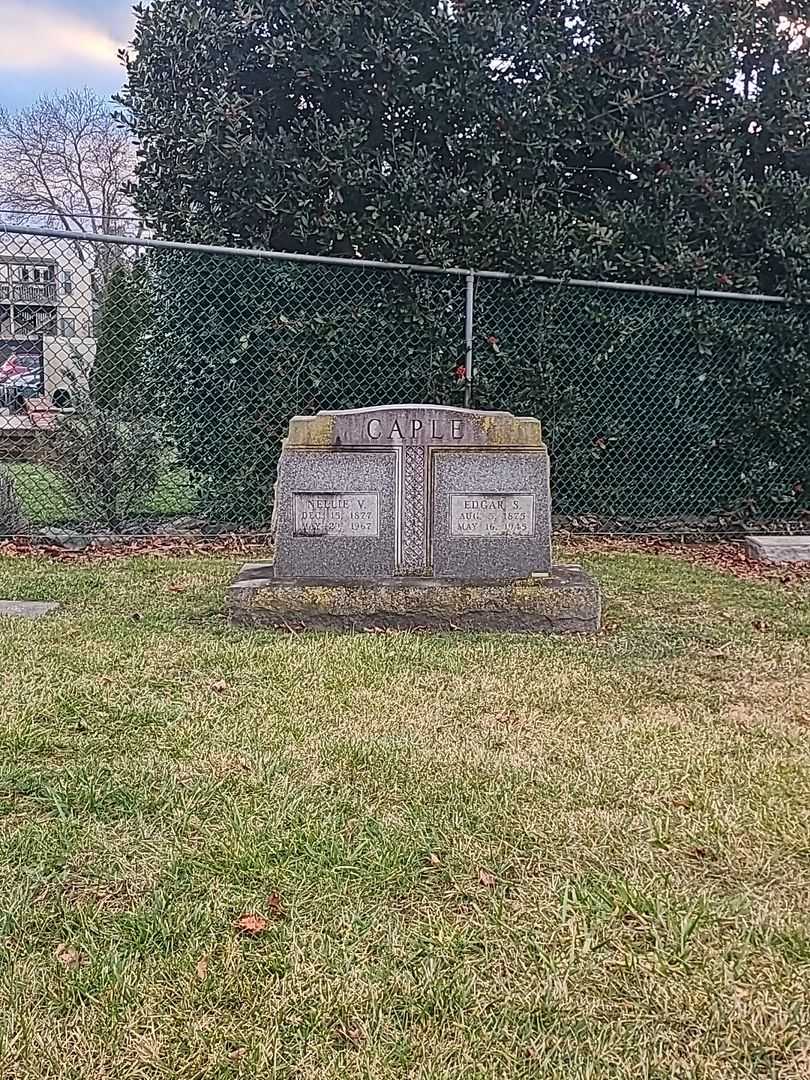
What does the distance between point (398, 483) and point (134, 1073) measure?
3123mm

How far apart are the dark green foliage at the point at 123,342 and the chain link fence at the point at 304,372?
1 centimetres

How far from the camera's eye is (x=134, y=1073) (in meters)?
1.38

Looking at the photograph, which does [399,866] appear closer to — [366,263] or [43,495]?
[366,263]

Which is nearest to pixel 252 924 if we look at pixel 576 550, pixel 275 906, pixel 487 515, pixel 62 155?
pixel 275 906

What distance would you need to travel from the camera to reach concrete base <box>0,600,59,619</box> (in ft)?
13.3

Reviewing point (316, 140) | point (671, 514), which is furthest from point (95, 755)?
point (671, 514)

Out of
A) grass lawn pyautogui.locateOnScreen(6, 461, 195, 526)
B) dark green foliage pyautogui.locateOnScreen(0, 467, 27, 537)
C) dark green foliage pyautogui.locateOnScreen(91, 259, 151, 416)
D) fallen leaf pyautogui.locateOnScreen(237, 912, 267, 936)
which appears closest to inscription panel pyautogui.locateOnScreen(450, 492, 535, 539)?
fallen leaf pyautogui.locateOnScreen(237, 912, 267, 936)

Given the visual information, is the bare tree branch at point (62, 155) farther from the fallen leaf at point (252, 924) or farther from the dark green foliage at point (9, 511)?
the fallen leaf at point (252, 924)

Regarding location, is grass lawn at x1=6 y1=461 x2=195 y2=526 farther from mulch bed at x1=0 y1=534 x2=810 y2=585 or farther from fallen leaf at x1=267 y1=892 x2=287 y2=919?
fallen leaf at x1=267 y1=892 x2=287 y2=919

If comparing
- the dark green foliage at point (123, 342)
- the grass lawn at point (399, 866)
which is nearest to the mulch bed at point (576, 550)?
the dark green foliage at point (123, 342)

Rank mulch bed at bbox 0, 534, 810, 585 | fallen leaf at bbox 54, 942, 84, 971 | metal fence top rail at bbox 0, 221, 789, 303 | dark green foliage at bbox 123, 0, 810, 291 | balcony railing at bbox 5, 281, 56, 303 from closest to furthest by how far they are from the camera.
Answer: fallen leaf at bbox 54, 942, 84, 971 < metal fence top rail at bbox 0, 221, 789, 303 < mulch bed at bbox 0, 534, 810, 585 < dark green foliage at bbox 123, 0, 810, 291 < balcony railing at bbox 5, 281, 56, 303

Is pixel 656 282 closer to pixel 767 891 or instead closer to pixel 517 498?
pixel 517 498

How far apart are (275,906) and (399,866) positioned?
0.29 m

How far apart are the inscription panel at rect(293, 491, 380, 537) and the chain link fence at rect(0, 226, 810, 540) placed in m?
2.19
